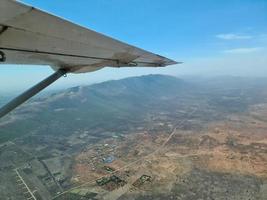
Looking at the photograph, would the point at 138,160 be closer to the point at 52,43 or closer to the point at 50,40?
the point at 52,43

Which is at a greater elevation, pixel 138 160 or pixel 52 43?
pixel 52 43

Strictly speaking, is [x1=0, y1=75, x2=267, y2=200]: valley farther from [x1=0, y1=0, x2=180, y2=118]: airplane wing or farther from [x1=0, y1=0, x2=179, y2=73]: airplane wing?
[x1=0, y1=0, x2=179, y2=73]: airplane wing

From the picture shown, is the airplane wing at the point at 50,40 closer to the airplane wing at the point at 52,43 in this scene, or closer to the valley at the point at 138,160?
the airplane wing at the point at 52,43

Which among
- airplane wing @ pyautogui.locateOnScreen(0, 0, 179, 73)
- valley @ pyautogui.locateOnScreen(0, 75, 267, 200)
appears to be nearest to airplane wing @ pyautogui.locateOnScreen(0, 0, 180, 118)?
airplane wing @ pyautogui.locateOnScreen(0, 0, 179, 73)

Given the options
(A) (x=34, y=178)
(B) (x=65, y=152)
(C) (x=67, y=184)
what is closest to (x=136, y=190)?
(C) (x=67, y=184)

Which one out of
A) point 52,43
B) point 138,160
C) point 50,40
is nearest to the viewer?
point 50,40

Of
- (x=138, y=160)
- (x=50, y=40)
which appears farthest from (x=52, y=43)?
(x=138, y=160)

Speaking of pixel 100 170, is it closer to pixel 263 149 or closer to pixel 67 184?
pixel 67 184

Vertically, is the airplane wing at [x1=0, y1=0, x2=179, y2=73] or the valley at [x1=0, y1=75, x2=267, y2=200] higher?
the airplane wing at [x1=0, y1=0, x2=179, y2=73]
